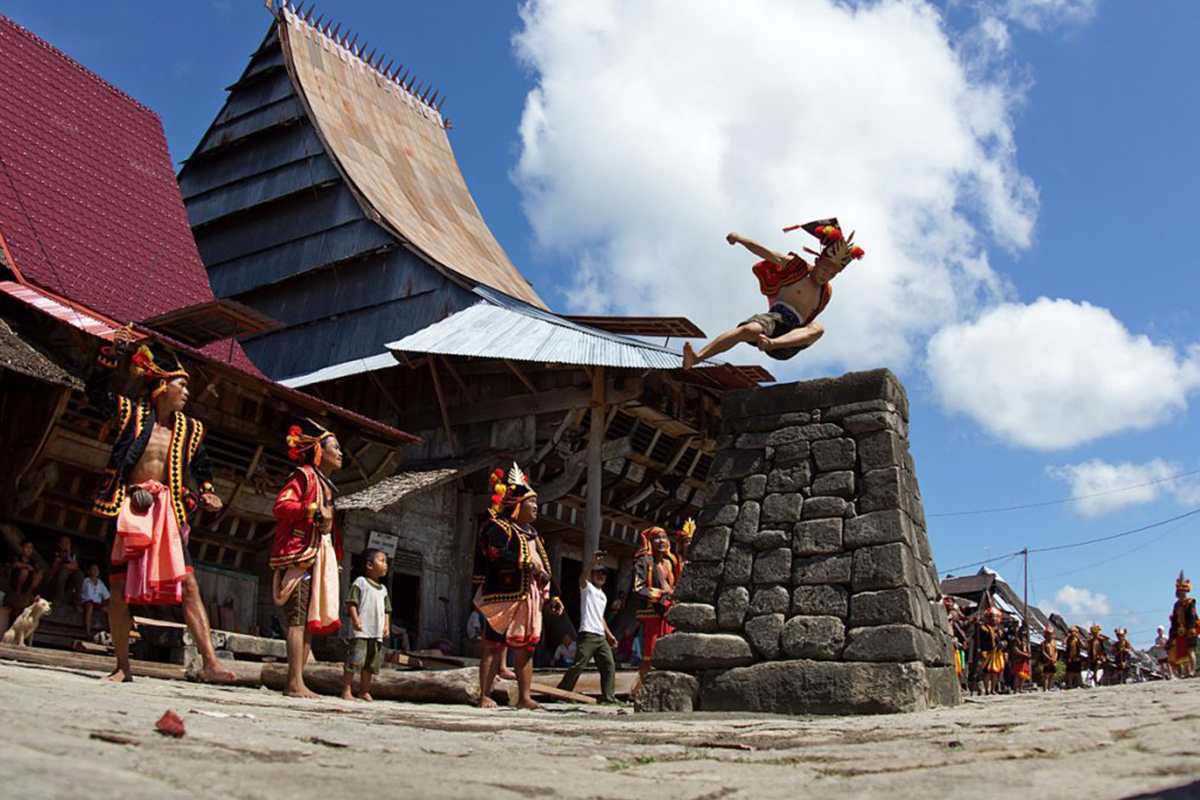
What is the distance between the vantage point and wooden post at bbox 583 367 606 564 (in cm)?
1487

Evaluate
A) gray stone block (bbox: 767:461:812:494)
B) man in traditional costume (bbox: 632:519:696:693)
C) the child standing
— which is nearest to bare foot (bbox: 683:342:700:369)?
gray stone block (bbox: 767:461:812:494)

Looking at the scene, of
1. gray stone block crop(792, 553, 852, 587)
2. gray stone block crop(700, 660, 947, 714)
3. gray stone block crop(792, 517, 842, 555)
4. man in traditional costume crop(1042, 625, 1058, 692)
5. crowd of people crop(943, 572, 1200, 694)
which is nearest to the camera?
gray stone block crop(700, 660, 947, 714)

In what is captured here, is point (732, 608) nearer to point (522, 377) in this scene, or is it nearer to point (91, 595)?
point (91, 595)

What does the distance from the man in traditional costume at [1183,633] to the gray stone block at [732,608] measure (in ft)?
45.8

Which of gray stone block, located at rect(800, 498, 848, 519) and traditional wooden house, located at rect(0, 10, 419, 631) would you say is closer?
gray stone block, located at rect(800, 498, 848, 519)

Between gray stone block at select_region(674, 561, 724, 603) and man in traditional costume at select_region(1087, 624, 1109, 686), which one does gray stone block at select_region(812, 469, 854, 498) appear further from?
man in traditional costume at select_region(1087, 624, 1109, 686)

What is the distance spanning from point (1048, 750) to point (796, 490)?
3487 mm

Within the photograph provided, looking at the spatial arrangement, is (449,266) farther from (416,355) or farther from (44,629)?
(44,629)

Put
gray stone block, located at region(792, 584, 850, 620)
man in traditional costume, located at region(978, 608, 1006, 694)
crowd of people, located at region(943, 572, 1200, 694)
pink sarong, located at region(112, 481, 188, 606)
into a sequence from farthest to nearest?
man in traditional costume, located at region(978, 608, 1006, 694), crowd of people, located at region(943, 572, 1200, 694), gray stone block, located at region(792, 584, 850, 620), pink sarong, located at region(112, 481, 188, 606)

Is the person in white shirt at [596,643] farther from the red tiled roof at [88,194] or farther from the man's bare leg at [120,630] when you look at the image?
the red tiled roof at [88,194]

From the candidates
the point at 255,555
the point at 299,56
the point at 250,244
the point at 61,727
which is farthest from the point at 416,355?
the point at 61,727

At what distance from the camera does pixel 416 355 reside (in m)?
16.2

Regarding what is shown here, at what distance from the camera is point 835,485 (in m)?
6.89

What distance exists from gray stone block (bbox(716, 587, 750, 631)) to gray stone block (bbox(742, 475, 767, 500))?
63cm
